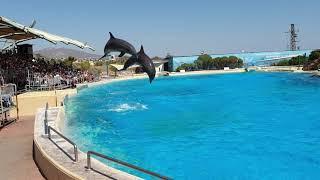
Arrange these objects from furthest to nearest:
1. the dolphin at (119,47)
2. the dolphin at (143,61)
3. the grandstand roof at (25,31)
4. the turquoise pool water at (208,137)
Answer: the grandstand roof at (25,31) → the turquoise pool water at (208,137) → the dolphin at (143,61) → the dolphin at (119,47)

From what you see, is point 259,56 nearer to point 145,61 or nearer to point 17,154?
point 17,154

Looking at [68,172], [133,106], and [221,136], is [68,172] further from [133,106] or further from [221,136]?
[133,106]

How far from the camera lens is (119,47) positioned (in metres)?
5.54

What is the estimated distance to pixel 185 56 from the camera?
65.8 metres

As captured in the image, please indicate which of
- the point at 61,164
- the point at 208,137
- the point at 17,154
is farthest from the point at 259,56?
the point at 61,164

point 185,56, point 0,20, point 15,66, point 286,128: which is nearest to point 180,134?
point 286,128

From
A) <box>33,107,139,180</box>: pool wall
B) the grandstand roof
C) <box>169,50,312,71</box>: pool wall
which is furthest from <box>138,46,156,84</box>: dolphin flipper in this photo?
<box>169,50,312,71</box>: pool wall

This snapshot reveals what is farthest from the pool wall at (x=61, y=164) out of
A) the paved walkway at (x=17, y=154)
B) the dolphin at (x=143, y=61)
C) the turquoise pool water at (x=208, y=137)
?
the turquoise pool water at (x=208, y=137)

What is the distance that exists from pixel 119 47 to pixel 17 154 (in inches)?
141

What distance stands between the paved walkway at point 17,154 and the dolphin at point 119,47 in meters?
2.25

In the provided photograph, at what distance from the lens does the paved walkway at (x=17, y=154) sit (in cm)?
658

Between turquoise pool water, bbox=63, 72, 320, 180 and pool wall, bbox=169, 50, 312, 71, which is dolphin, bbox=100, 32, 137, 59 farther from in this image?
pool wall, bbox=169, 50, 312, 71

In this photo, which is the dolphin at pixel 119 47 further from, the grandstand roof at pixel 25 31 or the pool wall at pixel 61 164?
the grandstand roof at pixel 25 31

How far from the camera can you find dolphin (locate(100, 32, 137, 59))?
5.42 m
